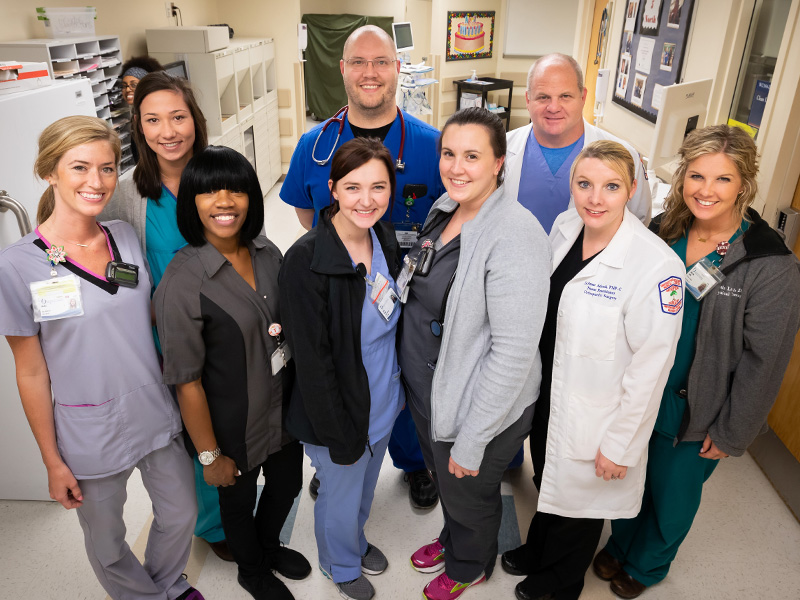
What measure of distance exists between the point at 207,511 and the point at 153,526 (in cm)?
29

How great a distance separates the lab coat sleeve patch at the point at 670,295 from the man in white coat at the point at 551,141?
2.35 ft

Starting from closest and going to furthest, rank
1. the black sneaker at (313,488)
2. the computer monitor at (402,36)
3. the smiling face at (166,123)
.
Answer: the smiling face at (166,123), the black sneaker at (313,488), the computer monitor at (402,36)

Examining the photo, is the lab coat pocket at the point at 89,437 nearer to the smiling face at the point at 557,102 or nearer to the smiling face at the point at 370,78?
the smiling face at the point at 370,78

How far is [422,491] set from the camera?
94.9 inches

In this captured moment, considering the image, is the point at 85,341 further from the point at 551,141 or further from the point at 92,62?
the point at 92,62

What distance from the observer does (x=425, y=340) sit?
65.2 inches

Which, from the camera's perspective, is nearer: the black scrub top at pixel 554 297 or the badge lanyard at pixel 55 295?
the badge lanyard at pixel 55 295

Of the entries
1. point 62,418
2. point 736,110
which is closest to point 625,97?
point 736,110

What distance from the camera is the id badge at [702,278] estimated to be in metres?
1.60

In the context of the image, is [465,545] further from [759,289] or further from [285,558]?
[759,289]

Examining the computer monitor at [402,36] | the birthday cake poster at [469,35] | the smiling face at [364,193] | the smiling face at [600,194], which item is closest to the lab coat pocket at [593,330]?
the smiling face at [600,194]

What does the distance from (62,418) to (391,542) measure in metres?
1.30

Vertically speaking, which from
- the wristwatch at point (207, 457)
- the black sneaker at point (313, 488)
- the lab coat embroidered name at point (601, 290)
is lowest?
the black sneaker at point (313, 488)

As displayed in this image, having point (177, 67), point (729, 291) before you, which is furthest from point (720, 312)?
point (177, 67)
